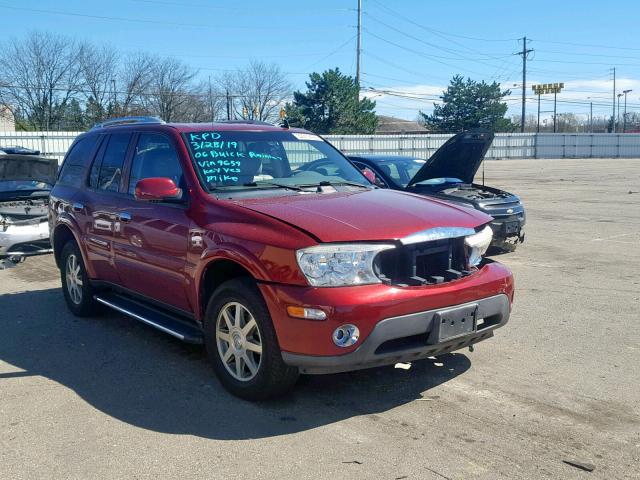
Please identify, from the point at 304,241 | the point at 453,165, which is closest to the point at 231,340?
the point at 304,241

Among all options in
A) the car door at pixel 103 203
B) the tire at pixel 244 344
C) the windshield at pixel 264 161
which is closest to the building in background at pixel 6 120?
the car door at pixel 103 203

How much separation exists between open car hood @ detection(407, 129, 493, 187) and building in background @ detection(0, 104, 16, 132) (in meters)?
43.2

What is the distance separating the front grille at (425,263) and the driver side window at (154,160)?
1.86m

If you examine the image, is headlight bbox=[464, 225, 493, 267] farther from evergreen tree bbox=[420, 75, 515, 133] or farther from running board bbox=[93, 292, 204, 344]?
evergreen tree bbox=[420, 75, 515, 133]

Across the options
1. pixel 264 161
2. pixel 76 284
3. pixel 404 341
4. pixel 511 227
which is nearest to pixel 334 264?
pixel 404 341

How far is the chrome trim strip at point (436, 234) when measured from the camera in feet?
13.9

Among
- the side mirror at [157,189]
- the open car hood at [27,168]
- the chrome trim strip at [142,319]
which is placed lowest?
the chrome trim strip at [142,319]

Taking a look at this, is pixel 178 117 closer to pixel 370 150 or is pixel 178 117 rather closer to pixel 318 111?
pixel 318 111

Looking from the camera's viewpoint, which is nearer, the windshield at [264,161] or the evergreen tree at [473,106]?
the windshield at [264,161]

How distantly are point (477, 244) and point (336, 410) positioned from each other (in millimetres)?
1539

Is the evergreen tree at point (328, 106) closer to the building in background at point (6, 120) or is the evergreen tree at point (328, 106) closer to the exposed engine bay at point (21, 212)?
the building in background at point (6, 120)

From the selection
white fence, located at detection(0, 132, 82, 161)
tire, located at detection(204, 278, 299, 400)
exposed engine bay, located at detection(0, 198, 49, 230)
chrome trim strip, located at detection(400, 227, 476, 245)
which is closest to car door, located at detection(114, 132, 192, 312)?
tire, located at detection(204, 278, 299, 400)

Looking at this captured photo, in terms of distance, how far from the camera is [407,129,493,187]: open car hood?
10.1 metres

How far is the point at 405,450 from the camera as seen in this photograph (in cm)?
379
